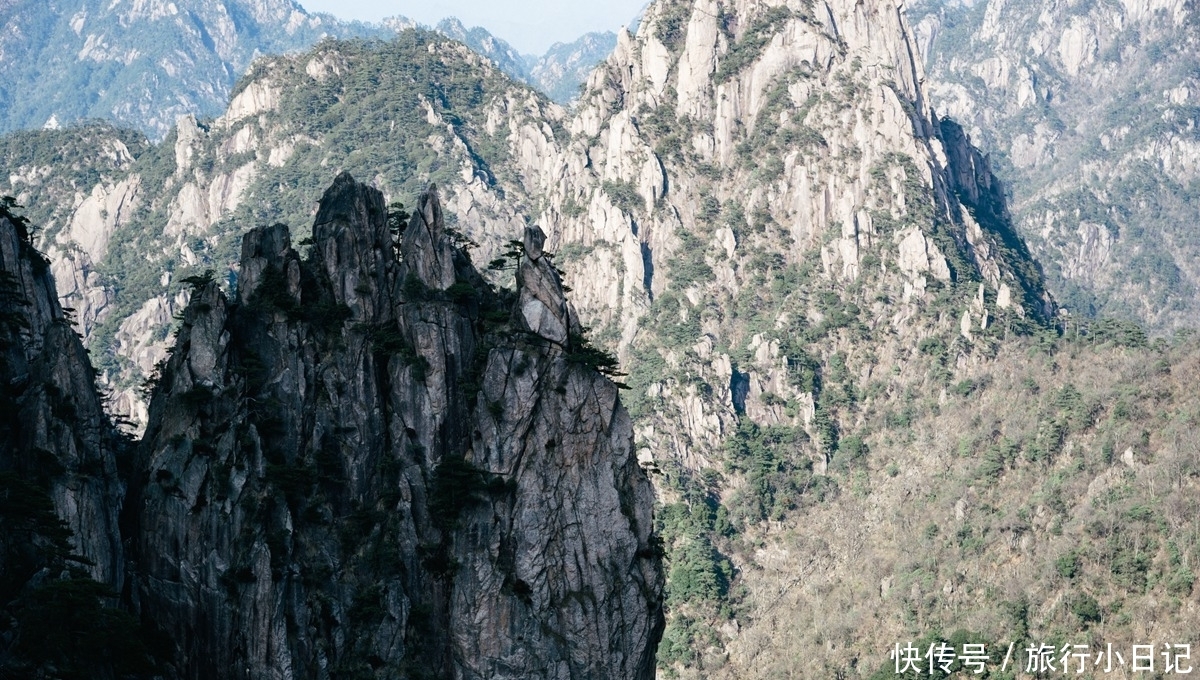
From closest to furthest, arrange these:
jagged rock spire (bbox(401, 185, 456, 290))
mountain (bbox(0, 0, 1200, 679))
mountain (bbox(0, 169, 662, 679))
Result: 1. mountain (bbox(0, 169, 662, 679))
2. mountain (bbox(0, 0, 1200, 679))
3. jagged rock spire (bbox(401, 185, 456, 290))

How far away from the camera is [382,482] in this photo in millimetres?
56406

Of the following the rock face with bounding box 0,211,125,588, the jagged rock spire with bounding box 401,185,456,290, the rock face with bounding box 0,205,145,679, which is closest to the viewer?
the rock face with bounding box 0,205,145,679

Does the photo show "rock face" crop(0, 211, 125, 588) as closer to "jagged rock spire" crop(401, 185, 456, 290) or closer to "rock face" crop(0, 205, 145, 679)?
"rock face" crop(0, 205, 145, 679)

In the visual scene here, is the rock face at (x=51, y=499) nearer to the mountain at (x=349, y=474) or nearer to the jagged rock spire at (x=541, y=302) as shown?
the mountain at (x=349, y=474)

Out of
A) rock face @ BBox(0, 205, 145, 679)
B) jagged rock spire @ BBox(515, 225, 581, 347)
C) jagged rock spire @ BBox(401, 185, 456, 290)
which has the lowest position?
rock face @ BBox(0, 205, 145, 679)

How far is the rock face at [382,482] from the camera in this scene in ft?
169

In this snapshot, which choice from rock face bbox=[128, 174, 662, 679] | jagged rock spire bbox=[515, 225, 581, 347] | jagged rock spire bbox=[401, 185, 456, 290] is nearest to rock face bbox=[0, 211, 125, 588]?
rock face bbox=[128, 174, 662, 679]

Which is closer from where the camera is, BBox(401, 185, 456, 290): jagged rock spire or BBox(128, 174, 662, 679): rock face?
BBox(128, 174, 662, 679): rock face

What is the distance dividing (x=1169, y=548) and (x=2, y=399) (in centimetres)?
8358

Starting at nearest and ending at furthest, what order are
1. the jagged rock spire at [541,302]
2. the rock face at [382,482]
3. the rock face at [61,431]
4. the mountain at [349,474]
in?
the rock face at [61,431]
the mountain at [349,474]
the rock face at [382,482]
the jagged rock spire at [541,302]

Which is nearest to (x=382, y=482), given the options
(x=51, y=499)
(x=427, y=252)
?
(x=427, y=252)

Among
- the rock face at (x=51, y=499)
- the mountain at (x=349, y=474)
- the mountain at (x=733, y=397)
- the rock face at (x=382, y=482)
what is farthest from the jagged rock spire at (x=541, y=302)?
the rock face at (x=51, y=499)

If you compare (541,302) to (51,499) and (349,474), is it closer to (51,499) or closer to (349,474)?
(349,474)

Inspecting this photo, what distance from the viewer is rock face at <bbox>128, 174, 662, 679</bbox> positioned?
169 ft
